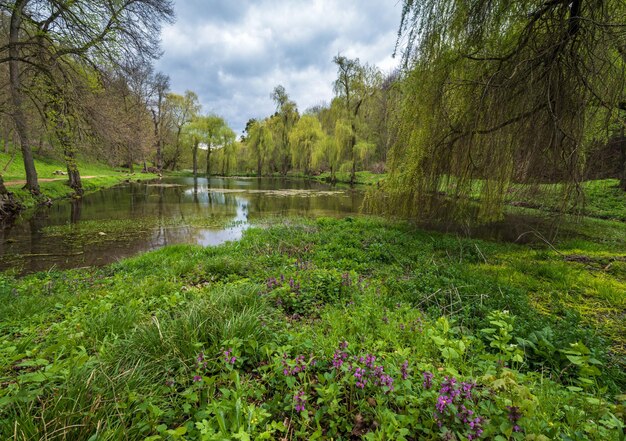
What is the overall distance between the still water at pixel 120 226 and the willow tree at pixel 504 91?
23.0ft

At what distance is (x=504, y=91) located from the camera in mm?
4613

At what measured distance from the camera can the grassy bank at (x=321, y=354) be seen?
1547 millimetres

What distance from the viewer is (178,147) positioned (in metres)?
49.2

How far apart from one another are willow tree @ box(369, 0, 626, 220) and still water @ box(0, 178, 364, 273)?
700 centimetres

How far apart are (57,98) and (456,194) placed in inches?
525

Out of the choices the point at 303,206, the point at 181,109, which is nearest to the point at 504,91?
the point at 303,206

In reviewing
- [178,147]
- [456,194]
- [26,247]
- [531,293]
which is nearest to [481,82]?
[456,194]

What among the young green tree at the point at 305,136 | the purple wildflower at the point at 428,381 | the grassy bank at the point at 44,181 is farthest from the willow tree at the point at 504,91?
the young green tree at the point at 305,136

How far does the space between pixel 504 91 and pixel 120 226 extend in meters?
12.2

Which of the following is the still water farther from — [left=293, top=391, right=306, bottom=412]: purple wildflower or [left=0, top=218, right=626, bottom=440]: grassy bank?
[left=293, top=391, right=306, bottom=412]: purple wildflower

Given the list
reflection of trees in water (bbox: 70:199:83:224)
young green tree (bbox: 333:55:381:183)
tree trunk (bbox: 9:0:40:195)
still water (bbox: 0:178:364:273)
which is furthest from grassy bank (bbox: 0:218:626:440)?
young green tree (bbox: 333:55:381:183)

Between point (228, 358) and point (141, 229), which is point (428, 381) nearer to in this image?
point (228, 358)

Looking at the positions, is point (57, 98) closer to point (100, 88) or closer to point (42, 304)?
point (100, 88)

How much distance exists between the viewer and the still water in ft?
22.9
